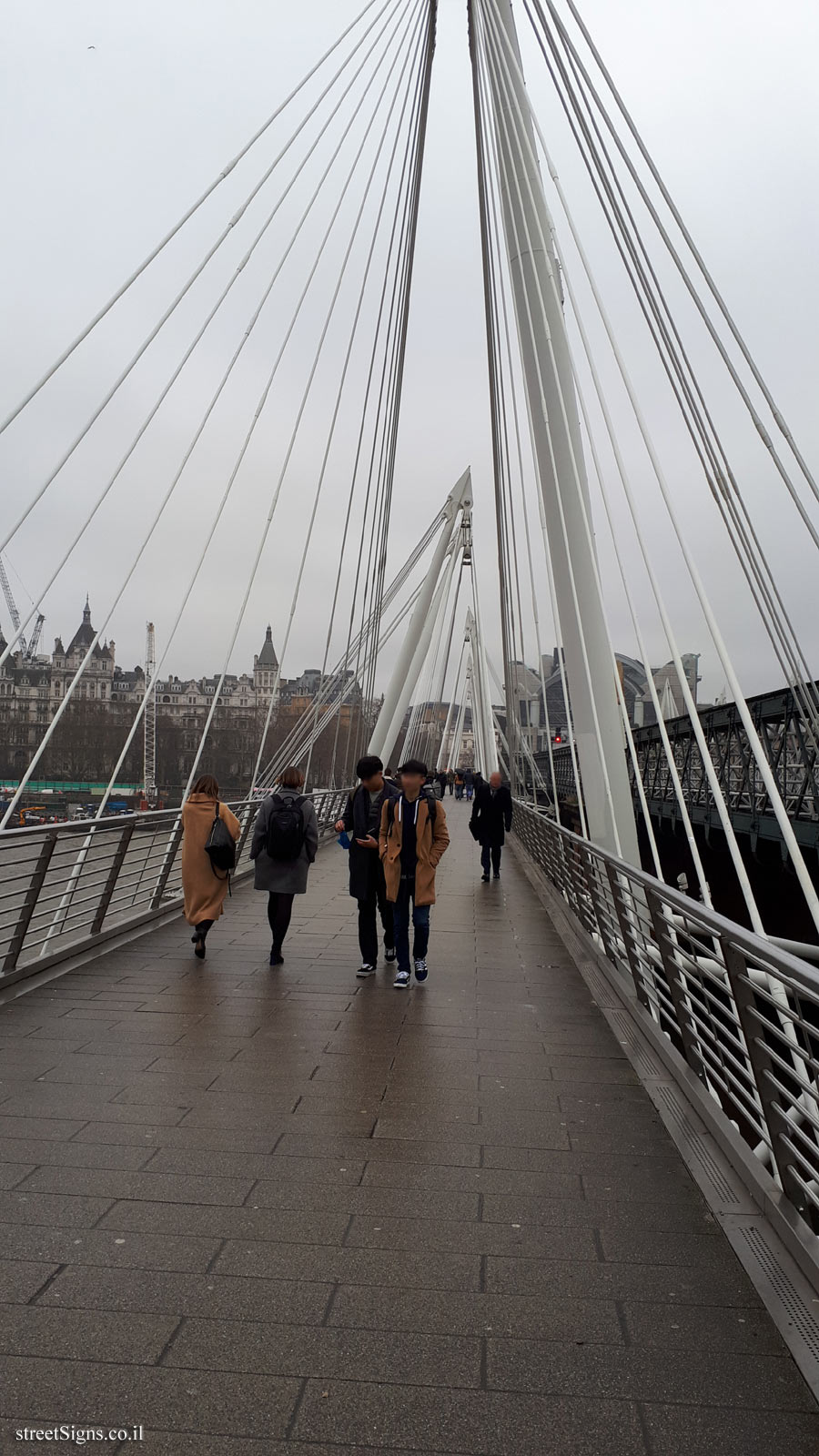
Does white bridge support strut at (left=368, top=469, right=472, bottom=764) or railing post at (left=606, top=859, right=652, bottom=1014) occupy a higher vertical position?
white bridge support strut at (left=368, top=469, right=472, bottom=764)

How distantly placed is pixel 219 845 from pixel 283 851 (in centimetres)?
48

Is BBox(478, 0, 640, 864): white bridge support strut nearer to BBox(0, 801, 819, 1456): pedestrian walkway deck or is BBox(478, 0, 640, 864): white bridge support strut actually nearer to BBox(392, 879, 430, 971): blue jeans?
BBox(392, 879, 430, 971): blue jeans

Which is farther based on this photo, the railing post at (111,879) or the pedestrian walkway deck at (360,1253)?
the railing post at (111,879)

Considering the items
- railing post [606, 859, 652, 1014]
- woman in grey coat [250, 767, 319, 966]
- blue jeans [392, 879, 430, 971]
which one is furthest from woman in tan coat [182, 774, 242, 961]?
railing post [606, 859, 652, 1014]

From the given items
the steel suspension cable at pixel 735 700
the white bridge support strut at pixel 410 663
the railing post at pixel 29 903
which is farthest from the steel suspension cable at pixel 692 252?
the white bridge support strut at pixel 410 663

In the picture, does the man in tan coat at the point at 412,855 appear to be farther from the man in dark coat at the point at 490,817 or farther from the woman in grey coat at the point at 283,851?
the man in dark coat at the point at 490,817

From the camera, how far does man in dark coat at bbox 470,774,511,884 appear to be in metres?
14.9

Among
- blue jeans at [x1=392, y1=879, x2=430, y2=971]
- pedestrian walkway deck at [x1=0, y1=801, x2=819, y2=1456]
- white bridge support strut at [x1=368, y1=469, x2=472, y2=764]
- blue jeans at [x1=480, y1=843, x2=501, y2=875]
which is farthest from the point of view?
white bridge support strut at [x1=368, y1=469, x2=472, y2=764]

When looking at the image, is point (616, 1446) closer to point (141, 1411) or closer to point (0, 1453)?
point (141, 1411)

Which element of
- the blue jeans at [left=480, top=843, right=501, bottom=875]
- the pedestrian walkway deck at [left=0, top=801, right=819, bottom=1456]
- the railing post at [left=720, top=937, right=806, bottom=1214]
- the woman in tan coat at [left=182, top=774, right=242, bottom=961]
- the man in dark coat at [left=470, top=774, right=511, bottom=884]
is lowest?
the pedestrian walkway deck at [left=0, top=801, right=819, bottom=1456]

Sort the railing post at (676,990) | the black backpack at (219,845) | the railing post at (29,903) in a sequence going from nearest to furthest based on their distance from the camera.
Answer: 1. the railing post at (676,990)
2. the railing post at (29,903)
3. the black backpack at (219,845)

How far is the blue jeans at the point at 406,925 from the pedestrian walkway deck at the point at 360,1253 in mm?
1337

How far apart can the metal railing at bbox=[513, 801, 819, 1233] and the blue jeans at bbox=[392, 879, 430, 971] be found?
1.24m

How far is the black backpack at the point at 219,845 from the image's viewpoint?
7805 mm
